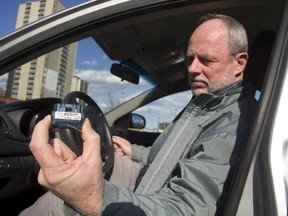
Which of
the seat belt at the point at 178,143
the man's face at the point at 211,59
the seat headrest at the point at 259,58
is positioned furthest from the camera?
the seat headrest at the point at 259,58

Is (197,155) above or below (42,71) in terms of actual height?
below

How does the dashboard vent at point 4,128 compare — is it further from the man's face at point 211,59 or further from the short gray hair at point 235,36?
the short gray hair at point 235,36

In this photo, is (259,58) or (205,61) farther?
(259,58)

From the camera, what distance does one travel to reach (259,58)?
2.00 m

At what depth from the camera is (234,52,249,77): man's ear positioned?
1769 millimetres

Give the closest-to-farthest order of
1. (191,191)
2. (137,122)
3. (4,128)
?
(191,191) → (4,128) → (137,122)

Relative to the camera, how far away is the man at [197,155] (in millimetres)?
1004

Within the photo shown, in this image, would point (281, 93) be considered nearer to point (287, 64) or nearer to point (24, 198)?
point (287, 64)

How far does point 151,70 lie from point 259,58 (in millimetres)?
1243

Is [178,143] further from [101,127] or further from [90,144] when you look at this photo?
[101,127]

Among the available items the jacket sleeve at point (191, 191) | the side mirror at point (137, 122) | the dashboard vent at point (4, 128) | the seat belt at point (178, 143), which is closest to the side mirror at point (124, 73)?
the side mirror at point (137, 122)

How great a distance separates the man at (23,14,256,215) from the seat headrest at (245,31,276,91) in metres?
0.18

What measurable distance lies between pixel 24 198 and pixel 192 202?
148 centimetres

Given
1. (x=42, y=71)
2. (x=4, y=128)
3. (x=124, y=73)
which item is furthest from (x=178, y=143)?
(x=124, y=73)
